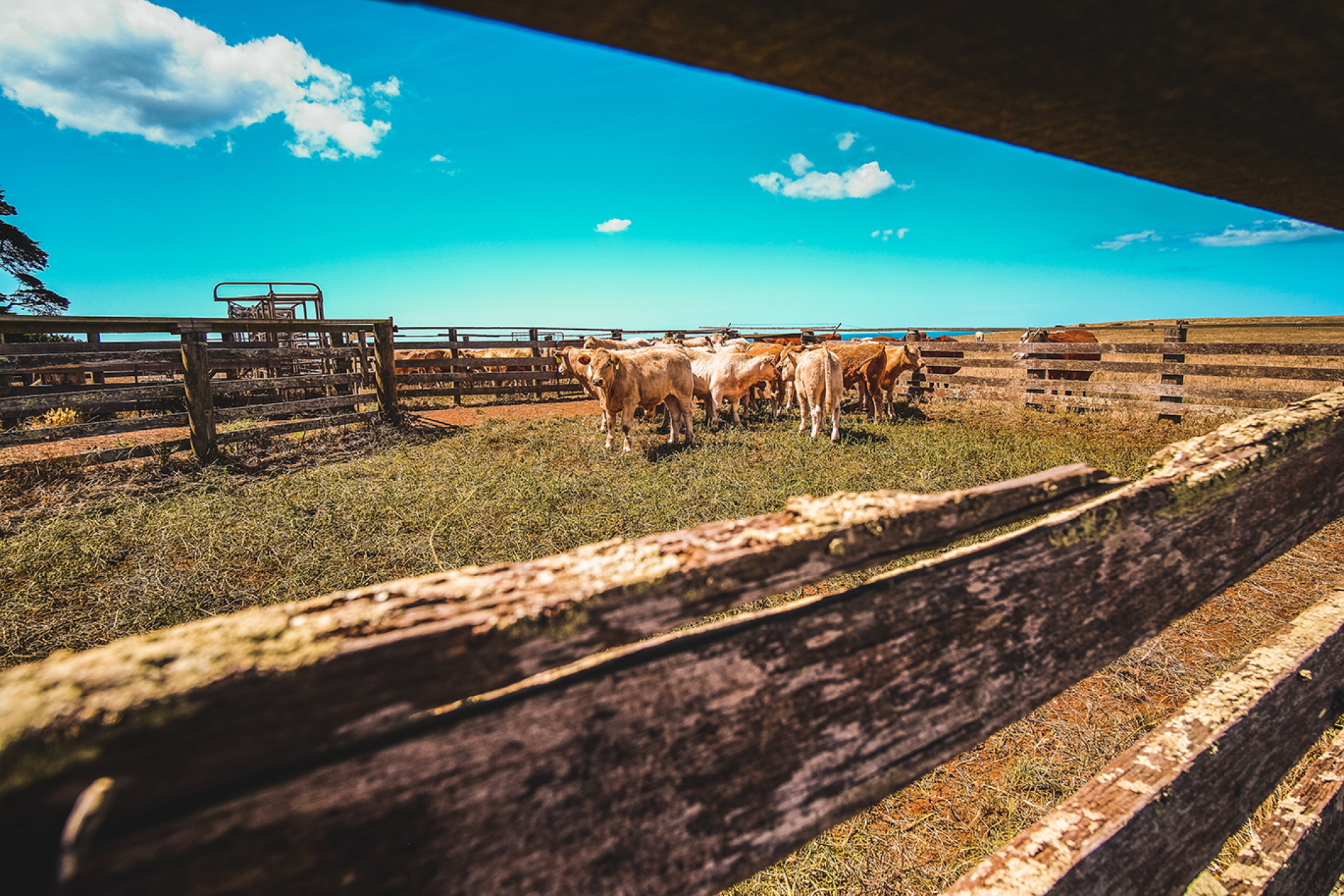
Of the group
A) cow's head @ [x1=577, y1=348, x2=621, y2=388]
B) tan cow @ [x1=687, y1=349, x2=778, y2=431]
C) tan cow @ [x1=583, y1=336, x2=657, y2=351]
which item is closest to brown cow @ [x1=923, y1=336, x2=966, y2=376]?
tan cow @ [x1=687, y1=349, x2=778, y2=431]

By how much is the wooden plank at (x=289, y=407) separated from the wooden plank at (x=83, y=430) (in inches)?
20.1

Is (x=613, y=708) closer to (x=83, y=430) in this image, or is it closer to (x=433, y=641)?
(x=433, y=641)

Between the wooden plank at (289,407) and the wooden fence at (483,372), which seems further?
the wooden fence at (483,372)

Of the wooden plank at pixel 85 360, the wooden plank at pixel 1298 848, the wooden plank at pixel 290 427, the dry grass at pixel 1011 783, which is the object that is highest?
the wooden plank at pixel 85 360

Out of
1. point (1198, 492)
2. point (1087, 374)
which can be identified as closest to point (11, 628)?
point (1198, 492)

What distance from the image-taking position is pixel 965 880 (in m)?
0.99

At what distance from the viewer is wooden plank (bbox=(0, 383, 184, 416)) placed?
586 centimetres

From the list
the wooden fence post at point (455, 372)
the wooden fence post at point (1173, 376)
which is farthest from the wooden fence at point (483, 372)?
the wooden fence post at point (1173, 376)

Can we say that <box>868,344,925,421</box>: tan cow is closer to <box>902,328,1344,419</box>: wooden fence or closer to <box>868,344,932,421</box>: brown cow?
<box>868,344,932,421</box>: brown cow

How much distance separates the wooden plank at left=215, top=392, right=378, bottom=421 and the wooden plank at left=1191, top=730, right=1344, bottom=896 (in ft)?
30.3

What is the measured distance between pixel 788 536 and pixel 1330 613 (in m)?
2.02

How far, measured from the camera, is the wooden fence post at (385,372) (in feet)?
32.6

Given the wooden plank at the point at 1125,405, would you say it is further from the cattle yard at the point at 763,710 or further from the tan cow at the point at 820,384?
the cattle yard at the point at 763,710

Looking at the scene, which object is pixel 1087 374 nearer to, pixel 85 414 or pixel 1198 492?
pixel 1198 492
